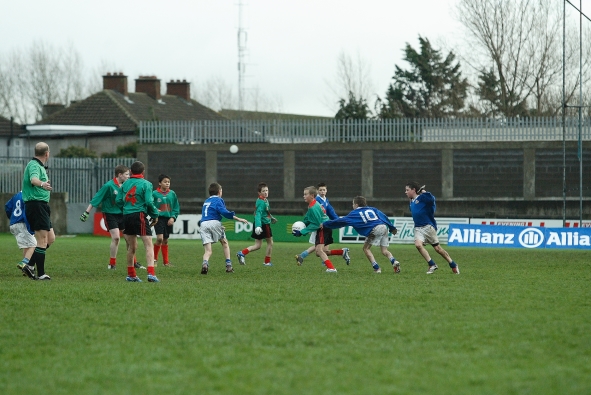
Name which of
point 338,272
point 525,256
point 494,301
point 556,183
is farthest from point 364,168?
point 494,301

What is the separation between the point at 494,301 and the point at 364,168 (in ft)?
86.8

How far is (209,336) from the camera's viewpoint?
27.9ft

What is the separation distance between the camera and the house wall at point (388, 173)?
35.6 meters

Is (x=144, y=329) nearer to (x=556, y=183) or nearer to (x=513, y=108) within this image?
(x=556, y=183)

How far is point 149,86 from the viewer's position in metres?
62.3

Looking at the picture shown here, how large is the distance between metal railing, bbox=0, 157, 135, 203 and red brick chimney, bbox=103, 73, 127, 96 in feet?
70.7

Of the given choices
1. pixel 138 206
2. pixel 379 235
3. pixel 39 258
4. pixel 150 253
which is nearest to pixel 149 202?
pixel 138 206

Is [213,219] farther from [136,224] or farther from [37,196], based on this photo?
[37,196]

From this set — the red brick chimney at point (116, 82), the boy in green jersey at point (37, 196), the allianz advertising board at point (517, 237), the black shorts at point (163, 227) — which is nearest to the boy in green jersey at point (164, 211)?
the black shorts at point (163, 227)

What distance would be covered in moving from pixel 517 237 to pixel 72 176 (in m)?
19.7

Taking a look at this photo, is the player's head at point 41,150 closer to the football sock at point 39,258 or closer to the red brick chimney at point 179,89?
the football sock at point 39,258

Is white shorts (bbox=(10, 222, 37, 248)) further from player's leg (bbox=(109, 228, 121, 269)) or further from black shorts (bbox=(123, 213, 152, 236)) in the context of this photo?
player's leg (bbox=(109, 228, 121, 269))

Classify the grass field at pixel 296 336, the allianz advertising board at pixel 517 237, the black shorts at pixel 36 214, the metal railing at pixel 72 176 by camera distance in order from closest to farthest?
1. the grass field at pixel 296 336
2. the black shorts at pixel 36 214
3. the allianz advertising board at pixel 517 237
4. the metal railing at pixel 72 176

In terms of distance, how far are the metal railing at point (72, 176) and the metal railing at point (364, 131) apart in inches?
107
